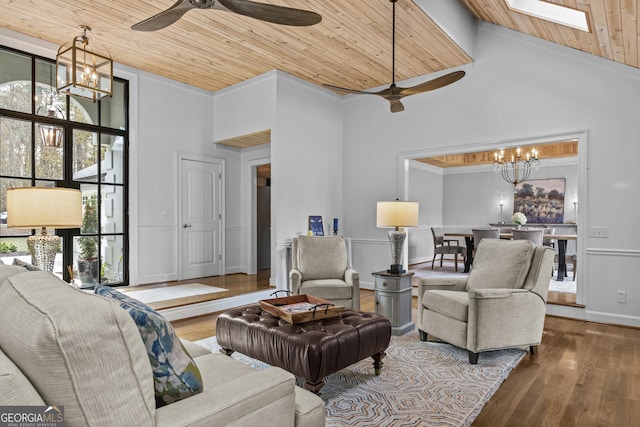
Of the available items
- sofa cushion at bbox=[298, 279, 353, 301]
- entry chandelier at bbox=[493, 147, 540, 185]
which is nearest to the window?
sofa cushion at bbox=[298, 279, 353, 301]

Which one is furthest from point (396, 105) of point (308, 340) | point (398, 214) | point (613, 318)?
point (613, 318)

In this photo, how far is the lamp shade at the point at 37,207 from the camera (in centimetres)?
221

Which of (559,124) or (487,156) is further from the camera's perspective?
(487,156)

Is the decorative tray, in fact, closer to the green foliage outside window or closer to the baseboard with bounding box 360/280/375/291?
the baseboard with bounding box 360/280/375/291

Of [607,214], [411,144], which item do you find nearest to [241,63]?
[411,144]

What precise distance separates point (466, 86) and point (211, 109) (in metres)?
4.00

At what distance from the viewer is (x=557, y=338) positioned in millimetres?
3732

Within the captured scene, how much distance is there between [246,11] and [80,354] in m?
2.32

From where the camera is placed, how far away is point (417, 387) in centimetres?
261

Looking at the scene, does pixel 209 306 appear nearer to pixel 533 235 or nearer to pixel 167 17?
pixel 167 17

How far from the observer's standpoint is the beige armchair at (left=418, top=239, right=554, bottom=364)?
305 centimetres

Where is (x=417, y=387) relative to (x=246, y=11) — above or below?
below

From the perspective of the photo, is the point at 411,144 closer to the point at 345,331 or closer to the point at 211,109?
the point at 211,109

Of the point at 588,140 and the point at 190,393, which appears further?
the point at 588,140
